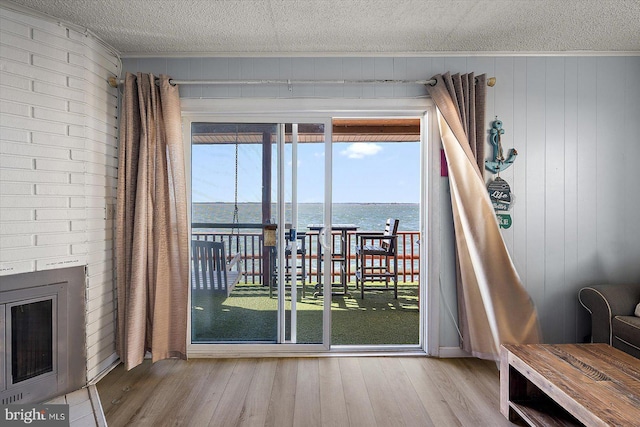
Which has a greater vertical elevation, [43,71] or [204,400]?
[43,71]

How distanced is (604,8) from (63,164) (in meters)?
3.69

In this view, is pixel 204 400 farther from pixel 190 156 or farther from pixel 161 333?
pixel 190 156

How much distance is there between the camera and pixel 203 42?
109 inches

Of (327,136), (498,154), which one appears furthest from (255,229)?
(498,154)

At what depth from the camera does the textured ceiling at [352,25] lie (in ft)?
7.41

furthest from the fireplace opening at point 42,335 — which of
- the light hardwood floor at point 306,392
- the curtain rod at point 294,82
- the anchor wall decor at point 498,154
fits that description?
the anchor wall decor at point 498,154

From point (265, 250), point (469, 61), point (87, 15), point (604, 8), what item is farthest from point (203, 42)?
point (604, 8)

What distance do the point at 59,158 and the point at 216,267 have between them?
1.36 m

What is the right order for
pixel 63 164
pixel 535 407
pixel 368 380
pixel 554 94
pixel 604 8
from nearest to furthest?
pixel 535 407 → pixel 604 8 → pixel 63 164 → pixel 368 380 → pixel 554 94

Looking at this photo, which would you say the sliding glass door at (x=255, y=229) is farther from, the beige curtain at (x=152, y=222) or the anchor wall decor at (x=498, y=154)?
the anchor wall decor at (x=498, y=154)

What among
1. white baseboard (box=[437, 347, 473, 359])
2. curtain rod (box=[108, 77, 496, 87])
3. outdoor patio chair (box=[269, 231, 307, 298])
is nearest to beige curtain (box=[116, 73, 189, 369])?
curtain rod (box=[108, 77, 496, 87])

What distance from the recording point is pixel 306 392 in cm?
242

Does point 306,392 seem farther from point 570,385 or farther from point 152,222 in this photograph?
point 152,222

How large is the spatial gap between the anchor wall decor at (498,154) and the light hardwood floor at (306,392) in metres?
1.59
